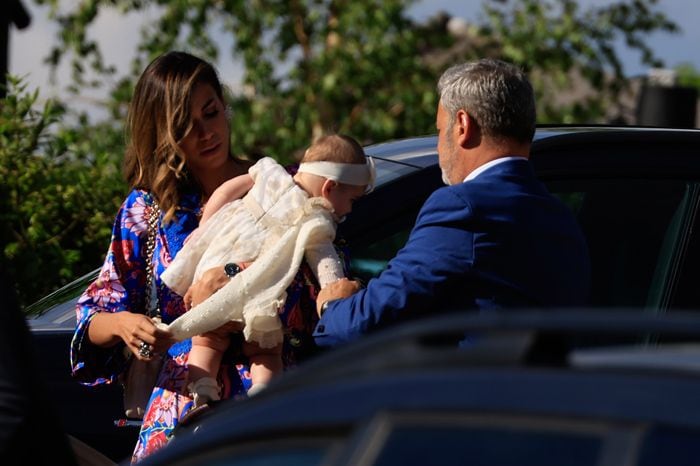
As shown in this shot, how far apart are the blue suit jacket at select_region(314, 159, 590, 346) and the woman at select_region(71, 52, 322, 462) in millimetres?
462

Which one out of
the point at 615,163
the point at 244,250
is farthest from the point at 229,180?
the point at 615,163

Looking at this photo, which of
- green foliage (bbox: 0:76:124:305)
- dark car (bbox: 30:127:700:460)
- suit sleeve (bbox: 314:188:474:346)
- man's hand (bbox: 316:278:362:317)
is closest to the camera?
suit sleeve (bbox: 314:188:474:346)

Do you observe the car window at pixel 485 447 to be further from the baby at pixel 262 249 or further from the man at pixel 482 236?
the baby at pixel 262 249

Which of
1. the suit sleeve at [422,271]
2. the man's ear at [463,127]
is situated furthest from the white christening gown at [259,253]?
the man's ear at [463,127]

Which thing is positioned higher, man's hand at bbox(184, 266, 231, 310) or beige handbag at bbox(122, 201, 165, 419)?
man's hand at bbox(184, 266, 231, 310)

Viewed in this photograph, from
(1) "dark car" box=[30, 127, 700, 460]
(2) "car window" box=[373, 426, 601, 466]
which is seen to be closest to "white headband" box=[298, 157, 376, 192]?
(1) "dark car" box=[30, 127, 700, 460]

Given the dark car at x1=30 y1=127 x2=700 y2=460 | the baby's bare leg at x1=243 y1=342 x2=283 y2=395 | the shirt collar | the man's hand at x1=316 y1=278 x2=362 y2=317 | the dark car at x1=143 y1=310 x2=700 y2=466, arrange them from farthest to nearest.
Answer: the dark car at x1=30 y1=127 x2=700 y2=460, the baby's bare leg at x1=243 y1=342 x2=283 y2=395, the man's hand at x1=316 y1=278 x2=362 y2=317, the shirt collar, the dark car at x1=143 y1=310 x2=700 y2=466

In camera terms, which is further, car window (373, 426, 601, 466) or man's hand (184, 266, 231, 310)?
man's hand (184, 266, 231, 310)

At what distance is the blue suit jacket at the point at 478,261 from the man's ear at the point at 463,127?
115 millimetres

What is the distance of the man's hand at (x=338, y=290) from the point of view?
343 centimetres

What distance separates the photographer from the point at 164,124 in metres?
3.74

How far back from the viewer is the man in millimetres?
3145

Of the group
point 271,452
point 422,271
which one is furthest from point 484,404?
point 422,271

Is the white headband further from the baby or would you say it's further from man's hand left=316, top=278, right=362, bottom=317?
man's hand left=316, top=278, right=362, bottom=317
